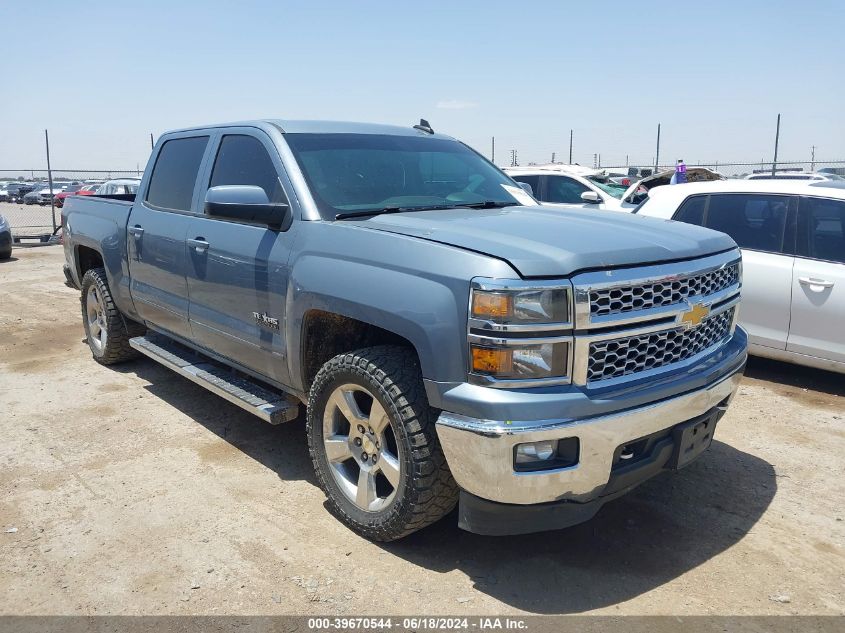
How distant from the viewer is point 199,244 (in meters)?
4.29

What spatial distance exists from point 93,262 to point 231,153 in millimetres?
2996

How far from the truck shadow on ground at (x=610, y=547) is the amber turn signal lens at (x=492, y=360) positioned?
38.7 inches

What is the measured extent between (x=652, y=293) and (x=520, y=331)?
641 millimetres

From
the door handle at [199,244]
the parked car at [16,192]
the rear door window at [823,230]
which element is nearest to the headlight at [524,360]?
the door handle at [199,244]

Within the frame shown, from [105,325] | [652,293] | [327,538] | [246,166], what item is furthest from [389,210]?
[105,325]

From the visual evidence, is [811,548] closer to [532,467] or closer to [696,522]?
[696,522]

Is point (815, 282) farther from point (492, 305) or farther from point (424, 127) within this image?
point (492, 305)

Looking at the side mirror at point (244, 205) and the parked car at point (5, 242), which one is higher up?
the side mirror at point (244, 205)

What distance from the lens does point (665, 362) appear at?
297 cm

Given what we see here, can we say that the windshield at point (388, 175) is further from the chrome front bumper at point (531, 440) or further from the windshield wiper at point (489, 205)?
the chrome front bumper at point (531, 440)

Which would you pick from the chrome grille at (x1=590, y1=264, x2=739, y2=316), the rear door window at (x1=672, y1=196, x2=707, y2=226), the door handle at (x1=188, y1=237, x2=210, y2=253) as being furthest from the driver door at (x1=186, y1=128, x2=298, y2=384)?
the rear door window at (x1=672, y1=196, x2=707, y2=226)

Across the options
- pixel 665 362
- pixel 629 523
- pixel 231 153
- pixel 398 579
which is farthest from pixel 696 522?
pixel 231 153

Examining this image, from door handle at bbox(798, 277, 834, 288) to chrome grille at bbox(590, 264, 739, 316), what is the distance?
98.7 inches

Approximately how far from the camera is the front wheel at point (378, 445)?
292 cm
